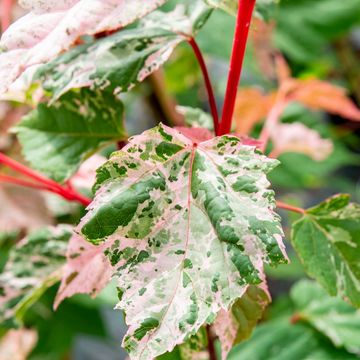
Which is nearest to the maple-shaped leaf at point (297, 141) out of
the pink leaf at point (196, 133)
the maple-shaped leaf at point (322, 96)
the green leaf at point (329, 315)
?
the maple-shaped leaf at point (322, 96)

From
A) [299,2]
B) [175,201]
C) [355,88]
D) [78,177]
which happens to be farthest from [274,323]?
[355,88]

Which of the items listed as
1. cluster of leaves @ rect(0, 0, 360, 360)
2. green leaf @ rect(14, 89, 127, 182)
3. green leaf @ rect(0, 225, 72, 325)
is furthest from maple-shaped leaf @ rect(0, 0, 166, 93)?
green leaf @ rect(0, 225, 72, 325)

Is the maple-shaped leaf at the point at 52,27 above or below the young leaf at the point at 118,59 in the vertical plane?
above

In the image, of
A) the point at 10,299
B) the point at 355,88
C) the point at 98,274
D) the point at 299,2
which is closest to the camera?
the point at 98,274

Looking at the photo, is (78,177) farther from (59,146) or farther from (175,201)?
(175,201)

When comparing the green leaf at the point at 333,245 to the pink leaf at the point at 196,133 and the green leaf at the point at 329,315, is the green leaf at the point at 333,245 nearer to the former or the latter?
the pink leaf at the point at 196,133

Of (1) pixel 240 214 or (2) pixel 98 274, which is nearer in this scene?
(1) pixel 240 214

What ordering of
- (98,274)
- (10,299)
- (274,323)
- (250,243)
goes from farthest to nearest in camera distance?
(274,323)
(10,299)
(98,274)
(250,243)
